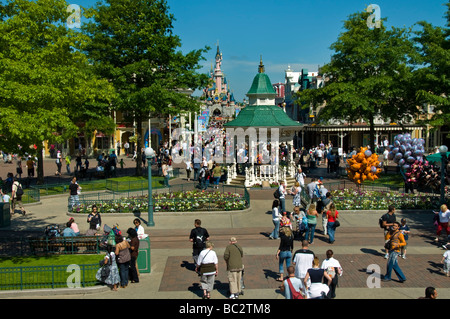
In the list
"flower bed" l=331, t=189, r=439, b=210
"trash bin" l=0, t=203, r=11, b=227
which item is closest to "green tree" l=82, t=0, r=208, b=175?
"trash bin" l=0, t=203, r=11, b=227

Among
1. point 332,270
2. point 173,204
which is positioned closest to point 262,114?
Answer: point 173,204

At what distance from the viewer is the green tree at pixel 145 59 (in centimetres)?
2784

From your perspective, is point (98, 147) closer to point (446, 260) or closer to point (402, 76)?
point (402, 76)

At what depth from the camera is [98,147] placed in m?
56.0

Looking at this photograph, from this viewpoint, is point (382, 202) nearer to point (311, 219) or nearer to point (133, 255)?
point (311, 219)

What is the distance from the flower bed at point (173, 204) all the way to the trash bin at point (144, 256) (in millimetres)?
7534

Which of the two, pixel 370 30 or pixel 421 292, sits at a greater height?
pixel 370 30

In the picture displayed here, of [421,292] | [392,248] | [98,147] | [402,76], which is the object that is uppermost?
[402,76]

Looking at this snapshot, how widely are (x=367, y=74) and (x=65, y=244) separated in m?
25.8

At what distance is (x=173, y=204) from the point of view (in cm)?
2027

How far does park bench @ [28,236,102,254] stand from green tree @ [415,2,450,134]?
74.6 ft

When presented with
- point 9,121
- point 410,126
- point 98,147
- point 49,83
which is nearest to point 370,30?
point 410,126

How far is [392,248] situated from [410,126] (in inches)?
1687

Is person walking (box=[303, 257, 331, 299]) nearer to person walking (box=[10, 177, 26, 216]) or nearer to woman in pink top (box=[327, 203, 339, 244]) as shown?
woman in pink top (box=[327, 203, 339, 244])
